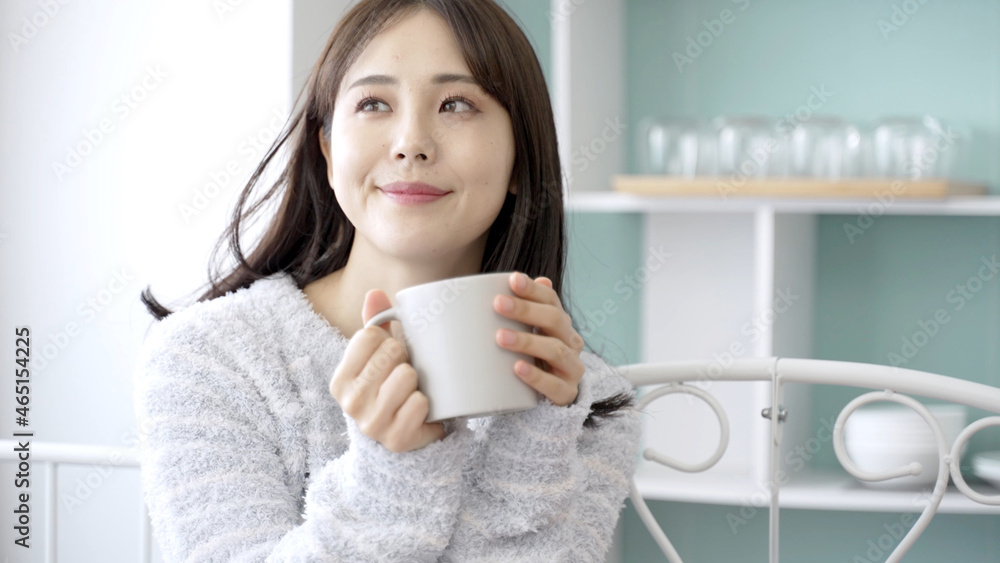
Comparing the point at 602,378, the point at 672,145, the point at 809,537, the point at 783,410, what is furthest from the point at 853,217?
the point at 602,378

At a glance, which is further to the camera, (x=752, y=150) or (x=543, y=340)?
(x=752, y=150)

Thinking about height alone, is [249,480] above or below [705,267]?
below

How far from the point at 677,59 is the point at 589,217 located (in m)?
0.37

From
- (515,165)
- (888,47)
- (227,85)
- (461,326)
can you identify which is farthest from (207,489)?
(888,47)

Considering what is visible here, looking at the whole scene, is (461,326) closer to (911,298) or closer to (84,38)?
(84,38)

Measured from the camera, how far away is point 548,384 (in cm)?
70

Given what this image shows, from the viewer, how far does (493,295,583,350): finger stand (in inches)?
25.6

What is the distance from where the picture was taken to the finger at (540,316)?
25.6 inches

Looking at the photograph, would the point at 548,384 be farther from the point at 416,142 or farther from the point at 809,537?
the point at 809,537

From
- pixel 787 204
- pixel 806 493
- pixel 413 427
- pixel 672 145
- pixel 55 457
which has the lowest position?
pixel 806 493

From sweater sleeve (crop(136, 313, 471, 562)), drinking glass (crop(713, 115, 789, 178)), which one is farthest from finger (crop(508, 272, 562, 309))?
drinking glass (crop(713, 115, 789, 178))

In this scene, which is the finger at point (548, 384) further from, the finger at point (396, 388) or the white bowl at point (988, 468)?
the white bowl at point (988, 468)

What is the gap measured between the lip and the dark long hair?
11 cm

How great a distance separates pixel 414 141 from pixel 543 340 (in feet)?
0.77
